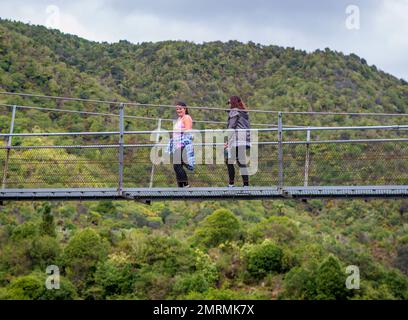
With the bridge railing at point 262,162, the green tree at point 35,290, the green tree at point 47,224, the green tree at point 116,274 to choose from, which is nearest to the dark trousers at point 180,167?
the bridge railing at point 262,162

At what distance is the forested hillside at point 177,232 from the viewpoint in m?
58.8

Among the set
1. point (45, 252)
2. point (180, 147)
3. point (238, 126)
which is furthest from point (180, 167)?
point (45, 252)

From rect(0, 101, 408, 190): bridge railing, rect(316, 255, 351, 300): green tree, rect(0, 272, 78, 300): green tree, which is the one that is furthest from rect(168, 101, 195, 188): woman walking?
rect(316, 255, 351, 300): green tree

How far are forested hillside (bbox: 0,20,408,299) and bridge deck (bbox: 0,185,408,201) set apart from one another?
3305cm

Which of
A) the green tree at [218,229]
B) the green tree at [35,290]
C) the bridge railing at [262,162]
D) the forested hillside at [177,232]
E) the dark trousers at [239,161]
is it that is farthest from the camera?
the green tree at [218,229]

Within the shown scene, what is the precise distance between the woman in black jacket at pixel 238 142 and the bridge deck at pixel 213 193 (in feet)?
1.35

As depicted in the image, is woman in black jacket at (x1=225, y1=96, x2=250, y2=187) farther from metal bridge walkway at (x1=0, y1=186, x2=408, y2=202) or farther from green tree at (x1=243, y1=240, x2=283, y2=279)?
green tree at (x1=243, y1=240, x2=283, y2=279)

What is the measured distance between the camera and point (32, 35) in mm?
87562

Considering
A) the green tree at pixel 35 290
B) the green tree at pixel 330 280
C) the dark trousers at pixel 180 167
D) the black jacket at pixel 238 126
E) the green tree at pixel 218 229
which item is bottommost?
the green tree at pixel 35 290

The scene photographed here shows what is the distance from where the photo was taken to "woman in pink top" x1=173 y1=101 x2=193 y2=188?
1421 centimetres

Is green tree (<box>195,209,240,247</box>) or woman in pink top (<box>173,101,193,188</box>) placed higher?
woman in pink top (<box>173,101,193,188</box>)

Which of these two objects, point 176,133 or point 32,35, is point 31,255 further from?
point 176,133

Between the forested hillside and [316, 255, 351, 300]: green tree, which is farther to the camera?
the forested hillside

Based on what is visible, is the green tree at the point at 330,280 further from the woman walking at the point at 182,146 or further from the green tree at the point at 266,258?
the woman walking at the point at 182,146
